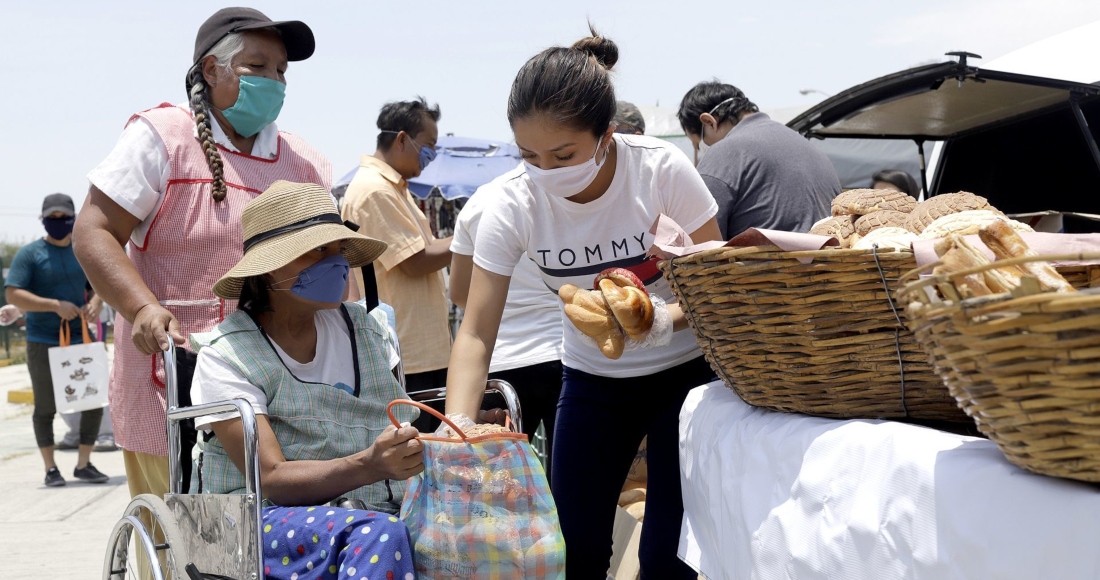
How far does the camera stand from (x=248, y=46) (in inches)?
111

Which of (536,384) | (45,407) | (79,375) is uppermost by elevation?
(536,384)

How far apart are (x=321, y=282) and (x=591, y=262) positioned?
2.18ft

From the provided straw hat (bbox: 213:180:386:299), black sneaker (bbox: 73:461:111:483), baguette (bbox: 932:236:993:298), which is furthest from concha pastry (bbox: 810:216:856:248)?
black sneaker (bbox: 73:461:111:483)

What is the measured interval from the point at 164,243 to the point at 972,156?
4280mm

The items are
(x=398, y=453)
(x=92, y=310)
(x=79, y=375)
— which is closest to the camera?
(x=398, y=453)

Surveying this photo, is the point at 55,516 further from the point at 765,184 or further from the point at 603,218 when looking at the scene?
the point at 603,218

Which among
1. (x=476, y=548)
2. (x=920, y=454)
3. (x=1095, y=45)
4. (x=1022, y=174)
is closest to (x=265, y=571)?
(x=476, y=548)

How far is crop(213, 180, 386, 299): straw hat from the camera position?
2.38 m

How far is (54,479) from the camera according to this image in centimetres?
658

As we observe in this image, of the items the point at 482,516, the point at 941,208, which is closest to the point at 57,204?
the point at 482,516

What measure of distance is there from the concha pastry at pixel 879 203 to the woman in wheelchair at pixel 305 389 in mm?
940

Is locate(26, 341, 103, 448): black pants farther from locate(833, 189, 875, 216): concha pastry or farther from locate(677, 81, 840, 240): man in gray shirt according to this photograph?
locate(833, 189, 875, 216): concha pastry

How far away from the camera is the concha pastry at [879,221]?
1.60m

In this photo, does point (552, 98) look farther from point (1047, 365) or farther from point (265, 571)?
point (1047, 365)
